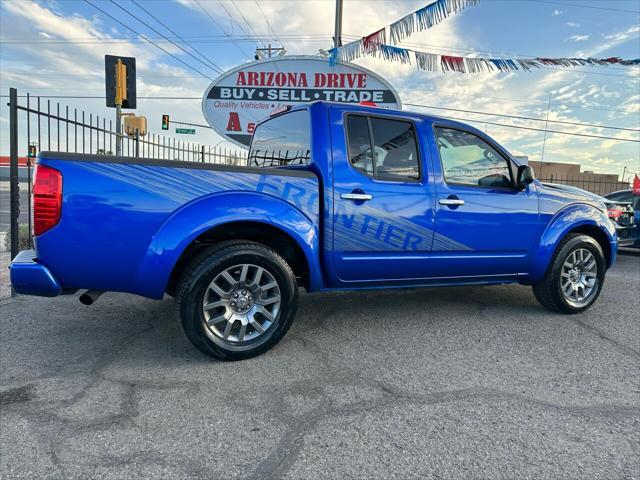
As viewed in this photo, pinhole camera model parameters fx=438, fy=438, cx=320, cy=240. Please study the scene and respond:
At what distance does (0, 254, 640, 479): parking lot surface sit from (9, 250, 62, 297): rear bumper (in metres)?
0.60

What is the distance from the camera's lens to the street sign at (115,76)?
24.4ft

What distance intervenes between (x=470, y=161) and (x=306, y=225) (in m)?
1.79

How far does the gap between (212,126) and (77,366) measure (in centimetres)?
919

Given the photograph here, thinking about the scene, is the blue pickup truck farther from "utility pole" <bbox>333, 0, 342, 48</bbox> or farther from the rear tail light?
"utility pole" <bbox>333, 0, 342, 48</bbox>

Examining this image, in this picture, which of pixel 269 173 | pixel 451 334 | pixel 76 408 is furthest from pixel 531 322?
pixel 76 408

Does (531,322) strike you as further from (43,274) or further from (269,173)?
(43,274)

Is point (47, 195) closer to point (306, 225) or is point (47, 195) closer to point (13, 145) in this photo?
point (306, 225)

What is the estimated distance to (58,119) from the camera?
217 inches

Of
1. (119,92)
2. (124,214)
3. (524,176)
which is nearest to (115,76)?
(119,92)

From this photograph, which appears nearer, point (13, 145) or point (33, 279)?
point (33, 279)

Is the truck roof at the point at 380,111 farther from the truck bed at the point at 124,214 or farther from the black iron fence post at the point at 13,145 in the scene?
the black iron fence post at the point at 13,145

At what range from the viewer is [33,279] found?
9.16ft

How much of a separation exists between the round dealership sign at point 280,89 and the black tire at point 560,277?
7.18m

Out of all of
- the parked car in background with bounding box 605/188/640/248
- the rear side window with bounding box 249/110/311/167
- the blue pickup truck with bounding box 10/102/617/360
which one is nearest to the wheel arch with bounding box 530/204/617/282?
the blue pickup truck with bounding box 10/102/617/360
